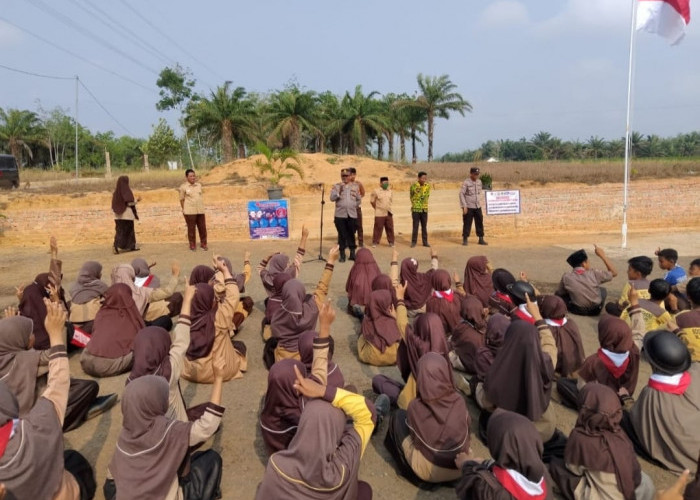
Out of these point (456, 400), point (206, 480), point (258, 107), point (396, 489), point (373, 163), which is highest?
point (258, 107)

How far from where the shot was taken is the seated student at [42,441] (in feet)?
7.73

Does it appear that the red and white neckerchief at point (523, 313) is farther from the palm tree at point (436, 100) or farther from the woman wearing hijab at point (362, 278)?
the palm tree at point (436, 100)

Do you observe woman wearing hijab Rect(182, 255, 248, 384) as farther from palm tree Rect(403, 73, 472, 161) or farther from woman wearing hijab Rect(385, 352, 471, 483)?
palm tree Rect(403, 73, 472, 161)

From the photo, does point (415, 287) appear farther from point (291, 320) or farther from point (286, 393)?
point (286, 393)

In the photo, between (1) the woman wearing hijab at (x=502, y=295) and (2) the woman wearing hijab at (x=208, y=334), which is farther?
(1) the woman wearing hijab at (x=502, y=295)

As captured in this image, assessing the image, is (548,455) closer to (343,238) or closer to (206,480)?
(206,480)

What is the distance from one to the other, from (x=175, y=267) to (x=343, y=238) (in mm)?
4746

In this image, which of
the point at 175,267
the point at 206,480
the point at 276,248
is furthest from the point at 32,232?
the point at 206,480

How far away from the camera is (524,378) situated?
3574 mm

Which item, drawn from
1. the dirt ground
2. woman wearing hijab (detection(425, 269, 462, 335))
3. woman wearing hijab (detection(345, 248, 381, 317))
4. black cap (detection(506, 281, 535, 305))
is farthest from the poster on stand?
black cap (detection(506, 281, 535, 305))

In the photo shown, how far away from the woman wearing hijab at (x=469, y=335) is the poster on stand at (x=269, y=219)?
8.40 m

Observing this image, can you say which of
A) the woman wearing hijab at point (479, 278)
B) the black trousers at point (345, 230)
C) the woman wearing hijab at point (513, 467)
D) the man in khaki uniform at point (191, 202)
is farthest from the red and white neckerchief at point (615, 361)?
the man in khaki uniform at point (191, 202)

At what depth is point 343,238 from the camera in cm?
1024

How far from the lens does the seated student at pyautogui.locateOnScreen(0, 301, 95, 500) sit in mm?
2355
